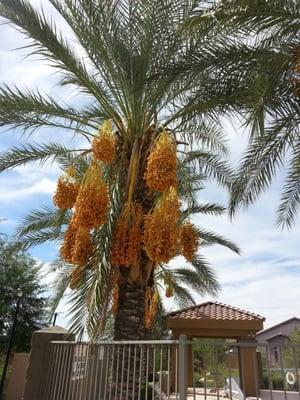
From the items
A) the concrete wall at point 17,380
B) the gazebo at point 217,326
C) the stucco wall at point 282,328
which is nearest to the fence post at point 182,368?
the concrete wall at point 17,380

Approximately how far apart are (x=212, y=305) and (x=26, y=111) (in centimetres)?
1332

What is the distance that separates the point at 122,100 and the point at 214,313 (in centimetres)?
1150

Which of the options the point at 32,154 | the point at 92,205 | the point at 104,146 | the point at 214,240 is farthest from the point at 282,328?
the point at 92,205

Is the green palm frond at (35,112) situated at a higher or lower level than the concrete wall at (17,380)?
higher

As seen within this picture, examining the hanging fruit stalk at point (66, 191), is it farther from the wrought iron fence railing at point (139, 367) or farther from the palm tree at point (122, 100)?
the wrought iron fence railing at point (139, 367)

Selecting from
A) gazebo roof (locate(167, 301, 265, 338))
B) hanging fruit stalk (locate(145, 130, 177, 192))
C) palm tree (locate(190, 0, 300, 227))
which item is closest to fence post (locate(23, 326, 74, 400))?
hanging fruit stalk (locate(145, 130, 177, 192))

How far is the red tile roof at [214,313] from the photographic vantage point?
16.4m

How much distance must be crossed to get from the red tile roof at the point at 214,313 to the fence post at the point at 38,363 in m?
9.07

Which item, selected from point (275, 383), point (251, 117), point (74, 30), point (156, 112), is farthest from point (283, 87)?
point (275, 383)

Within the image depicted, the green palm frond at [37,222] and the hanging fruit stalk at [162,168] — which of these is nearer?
the hanging fruit stalk at [162,168]

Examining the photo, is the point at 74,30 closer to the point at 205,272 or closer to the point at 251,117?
the point at 251,117

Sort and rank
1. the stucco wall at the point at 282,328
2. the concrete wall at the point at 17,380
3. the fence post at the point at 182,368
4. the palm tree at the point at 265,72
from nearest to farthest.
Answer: the fence post at the point at 182,368 < the palm tree at the point at 265,72 < the concrete wall at the point at 17,380 < the stucco wall at the point at 282,328

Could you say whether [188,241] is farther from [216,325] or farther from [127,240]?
[216,325]

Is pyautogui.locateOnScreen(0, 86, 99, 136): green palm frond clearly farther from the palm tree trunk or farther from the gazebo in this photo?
the gazebo
